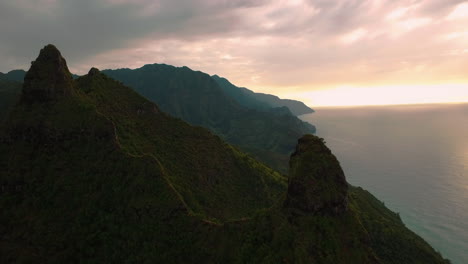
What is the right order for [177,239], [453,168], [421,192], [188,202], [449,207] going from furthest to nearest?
[453,168]
[421,192]
[449,207]
[188,202]
[177,239]

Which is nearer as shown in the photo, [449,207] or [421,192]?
[449,207]

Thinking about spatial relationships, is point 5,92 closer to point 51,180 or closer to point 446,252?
point 51,180

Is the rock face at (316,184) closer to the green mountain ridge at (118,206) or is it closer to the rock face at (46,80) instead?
the green mountain ridge at (118,206)

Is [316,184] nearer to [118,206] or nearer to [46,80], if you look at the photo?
[118,206]

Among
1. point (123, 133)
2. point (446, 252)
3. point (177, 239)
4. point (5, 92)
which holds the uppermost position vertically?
point (5, 92)

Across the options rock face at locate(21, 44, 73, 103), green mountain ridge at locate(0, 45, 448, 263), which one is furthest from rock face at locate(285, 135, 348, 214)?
rock face at locate(21, 44, 73, 103)

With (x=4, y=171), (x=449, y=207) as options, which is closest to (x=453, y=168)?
(x=449, y=207)

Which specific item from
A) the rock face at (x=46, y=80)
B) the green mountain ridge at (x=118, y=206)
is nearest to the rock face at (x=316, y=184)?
the green mountain ridge at (x=118, y=206)

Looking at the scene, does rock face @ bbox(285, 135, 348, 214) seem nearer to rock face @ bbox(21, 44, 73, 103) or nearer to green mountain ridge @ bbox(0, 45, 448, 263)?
green mountain ridge @ bbox(0, 45, 448, 263)
